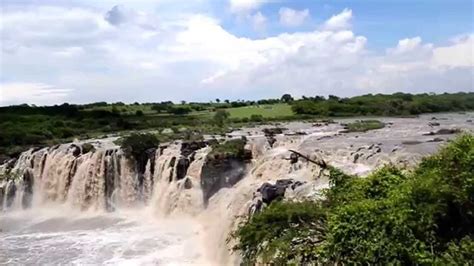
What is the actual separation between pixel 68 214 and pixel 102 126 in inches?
926

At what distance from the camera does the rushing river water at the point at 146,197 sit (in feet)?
61.5

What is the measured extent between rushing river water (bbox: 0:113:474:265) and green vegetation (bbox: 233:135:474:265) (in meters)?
5.72

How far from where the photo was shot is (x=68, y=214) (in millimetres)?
26344

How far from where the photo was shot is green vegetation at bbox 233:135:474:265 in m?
8.80

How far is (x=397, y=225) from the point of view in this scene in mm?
8953

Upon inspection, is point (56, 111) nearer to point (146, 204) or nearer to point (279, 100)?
point (279, 100)

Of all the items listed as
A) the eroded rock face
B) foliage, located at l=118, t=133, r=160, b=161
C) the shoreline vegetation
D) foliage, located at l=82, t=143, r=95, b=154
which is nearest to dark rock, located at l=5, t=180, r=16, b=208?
foliage, located at l=82, t=143, r=95, b=154

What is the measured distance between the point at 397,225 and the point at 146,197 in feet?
60.0

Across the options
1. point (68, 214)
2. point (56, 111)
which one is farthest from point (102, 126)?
point (68, 214)

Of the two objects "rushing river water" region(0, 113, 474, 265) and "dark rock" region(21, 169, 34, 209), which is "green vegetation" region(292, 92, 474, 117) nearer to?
"rushing river water" region(0, 113, 474, 265)

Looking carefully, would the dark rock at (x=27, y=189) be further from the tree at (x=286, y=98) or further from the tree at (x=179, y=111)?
the tree at (x=286, y=98)

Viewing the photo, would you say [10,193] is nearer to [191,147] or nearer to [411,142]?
[191,147]

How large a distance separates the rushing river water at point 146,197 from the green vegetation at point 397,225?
572cm

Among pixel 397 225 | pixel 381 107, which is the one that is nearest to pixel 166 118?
pixel 381 107
